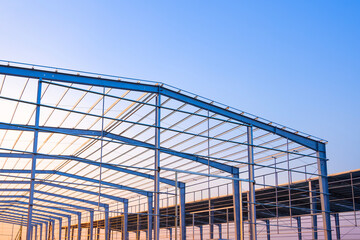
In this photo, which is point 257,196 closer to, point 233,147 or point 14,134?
point 233,147

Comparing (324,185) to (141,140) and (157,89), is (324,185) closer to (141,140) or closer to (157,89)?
(141,140)

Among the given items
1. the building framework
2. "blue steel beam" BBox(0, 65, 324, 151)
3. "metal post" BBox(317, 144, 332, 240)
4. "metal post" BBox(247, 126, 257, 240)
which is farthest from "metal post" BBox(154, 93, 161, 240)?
"metal post" BBox(317, 144, 332, 240)

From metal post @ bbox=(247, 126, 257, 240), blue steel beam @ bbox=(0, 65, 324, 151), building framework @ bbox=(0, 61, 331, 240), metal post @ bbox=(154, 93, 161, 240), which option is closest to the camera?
blue steel beam @ bbox=(0, 65, 324, 151)

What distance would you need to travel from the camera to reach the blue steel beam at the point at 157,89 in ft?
68.7

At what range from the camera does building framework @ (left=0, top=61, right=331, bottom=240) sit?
2227cm

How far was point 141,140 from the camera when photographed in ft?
97.3

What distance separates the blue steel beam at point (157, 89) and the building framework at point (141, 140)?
50mm

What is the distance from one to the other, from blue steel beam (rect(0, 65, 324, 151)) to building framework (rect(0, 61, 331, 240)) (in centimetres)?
5

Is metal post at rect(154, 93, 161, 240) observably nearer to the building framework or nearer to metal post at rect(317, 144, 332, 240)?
the building framework

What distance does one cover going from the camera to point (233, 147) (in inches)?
1195

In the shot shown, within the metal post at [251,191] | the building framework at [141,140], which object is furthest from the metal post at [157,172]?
the metal post at [251,191]

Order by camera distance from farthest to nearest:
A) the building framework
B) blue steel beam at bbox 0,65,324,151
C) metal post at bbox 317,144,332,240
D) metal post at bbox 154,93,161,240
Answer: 1. metal post at bbox 317,144,332,240
2. metal post at bbox 154,93,161,240
3. the building framework
4. blue steel beam at bbox 0,65,324,151

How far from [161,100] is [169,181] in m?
13.8

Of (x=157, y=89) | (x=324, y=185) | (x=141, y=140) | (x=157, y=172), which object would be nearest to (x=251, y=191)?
(x=324, y=185)
